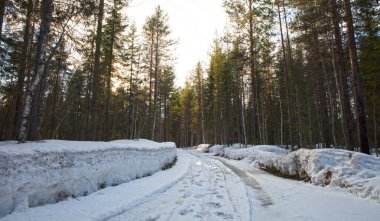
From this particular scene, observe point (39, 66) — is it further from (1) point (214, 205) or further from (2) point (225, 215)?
(2) point (225, 215)

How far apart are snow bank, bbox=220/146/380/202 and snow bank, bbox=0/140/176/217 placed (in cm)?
657

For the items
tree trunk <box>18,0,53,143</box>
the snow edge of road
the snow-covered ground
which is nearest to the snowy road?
the snow-covered ground

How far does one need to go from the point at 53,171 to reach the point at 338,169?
7.80 m

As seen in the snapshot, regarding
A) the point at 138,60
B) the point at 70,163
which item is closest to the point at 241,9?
the point at 138,60

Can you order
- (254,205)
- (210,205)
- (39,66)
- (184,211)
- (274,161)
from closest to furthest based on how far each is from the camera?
(184,211)
(210,205)
(254,205)
(39,66)
(274,161)

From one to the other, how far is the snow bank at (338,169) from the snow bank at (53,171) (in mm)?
6565

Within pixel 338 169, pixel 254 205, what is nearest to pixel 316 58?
pixel 338 169

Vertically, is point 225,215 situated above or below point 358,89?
below

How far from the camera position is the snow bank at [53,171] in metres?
4.98

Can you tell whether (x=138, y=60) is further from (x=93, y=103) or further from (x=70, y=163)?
(x=70, y=163)

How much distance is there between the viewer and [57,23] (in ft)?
31.3

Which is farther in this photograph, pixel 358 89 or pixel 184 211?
pixel 358 89

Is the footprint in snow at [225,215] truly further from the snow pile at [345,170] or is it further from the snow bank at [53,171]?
the snow bank at [53,171]

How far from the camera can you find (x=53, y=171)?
19.7 feet
